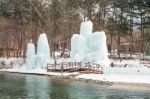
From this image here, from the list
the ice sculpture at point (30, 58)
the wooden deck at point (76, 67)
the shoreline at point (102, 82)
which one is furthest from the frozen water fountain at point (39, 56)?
the shoreline at point (102, 82)

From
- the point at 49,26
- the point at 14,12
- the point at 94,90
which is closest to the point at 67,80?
the point at 94,90

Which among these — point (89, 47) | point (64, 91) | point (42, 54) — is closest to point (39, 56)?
point (42, 54)

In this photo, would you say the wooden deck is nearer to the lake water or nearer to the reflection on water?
the lake water

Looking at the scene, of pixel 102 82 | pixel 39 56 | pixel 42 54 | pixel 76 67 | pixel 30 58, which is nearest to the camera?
pixel 102 82

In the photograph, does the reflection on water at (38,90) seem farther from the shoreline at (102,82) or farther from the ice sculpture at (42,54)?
the ice sculpture at (42,54)

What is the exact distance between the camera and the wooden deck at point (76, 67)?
65000 mm

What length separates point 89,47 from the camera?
71875 millimetres

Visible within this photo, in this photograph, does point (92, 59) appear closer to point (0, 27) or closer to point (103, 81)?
point (103, 81)

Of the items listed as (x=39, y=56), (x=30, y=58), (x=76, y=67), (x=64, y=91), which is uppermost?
(x=39, y=56)

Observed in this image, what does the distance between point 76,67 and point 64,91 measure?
74.7 feet

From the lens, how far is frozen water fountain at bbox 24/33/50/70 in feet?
253

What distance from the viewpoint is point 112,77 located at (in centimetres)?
5641

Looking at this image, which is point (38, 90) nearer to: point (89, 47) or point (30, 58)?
point (89, 47)

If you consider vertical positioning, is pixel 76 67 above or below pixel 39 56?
below
